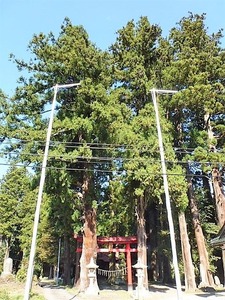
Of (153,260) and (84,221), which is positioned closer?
(84,221)

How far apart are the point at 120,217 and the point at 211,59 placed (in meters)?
13.8

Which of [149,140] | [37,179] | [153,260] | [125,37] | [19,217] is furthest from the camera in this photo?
[19,217]

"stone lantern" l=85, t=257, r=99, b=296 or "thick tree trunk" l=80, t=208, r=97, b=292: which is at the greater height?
"thick tree trunk" l=80, t=208, r=97, b=292

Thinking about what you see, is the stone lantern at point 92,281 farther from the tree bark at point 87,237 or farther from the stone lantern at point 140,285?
the stone lantern at point 140,285

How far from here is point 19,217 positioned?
128 ft

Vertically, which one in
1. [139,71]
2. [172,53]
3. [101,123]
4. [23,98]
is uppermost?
[172,53]

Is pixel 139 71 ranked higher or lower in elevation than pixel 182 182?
higher

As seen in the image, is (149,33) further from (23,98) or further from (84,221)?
(84,221)

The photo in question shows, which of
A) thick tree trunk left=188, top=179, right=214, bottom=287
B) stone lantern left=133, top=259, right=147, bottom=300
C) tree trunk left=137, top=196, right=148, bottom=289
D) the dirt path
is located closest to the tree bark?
the dirt path

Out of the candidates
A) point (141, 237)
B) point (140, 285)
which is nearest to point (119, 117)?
point (141, 237)

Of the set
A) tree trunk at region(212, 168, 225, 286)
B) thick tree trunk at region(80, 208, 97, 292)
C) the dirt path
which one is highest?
tree trunk at region(212, 168, 225, 286)

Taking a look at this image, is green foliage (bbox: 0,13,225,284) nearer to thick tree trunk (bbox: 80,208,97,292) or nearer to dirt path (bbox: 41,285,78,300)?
thick tree trunk (bbox: 80,208,97,292)

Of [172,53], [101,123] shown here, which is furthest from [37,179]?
[172,53]

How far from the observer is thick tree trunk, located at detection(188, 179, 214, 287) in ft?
66.3
